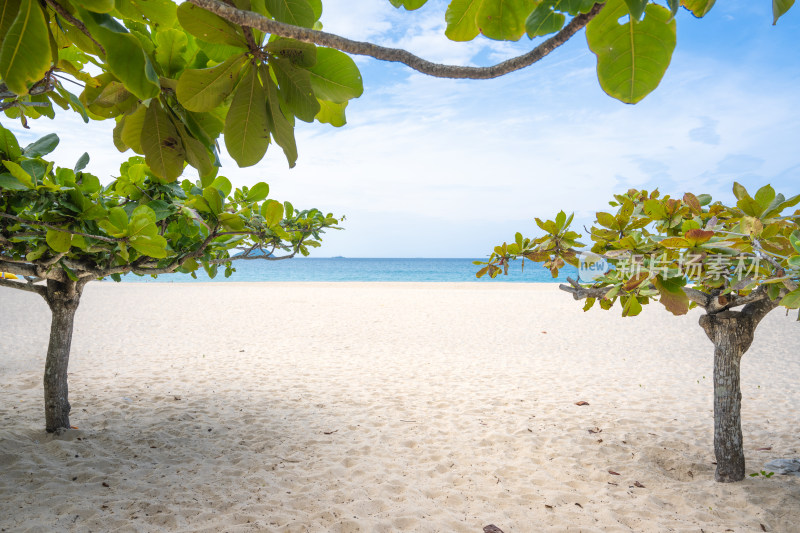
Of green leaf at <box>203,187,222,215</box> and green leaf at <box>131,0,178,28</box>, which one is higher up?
green leaf at <box>131,0,178,28</box>

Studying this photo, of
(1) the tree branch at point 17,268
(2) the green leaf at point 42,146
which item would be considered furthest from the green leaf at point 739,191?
(1) the tree branch at point 17,268

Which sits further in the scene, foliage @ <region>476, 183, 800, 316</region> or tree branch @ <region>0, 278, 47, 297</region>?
tree branch @ <region>0, 278, 47, 297</region>

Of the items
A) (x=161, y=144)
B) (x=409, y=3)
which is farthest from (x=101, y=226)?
(x=409, y=3)

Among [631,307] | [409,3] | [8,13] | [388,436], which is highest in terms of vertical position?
[409,3]

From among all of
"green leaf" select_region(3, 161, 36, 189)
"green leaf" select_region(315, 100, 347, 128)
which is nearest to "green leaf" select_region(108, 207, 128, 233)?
"green leaf" select_region(3, 161, 36, 189)

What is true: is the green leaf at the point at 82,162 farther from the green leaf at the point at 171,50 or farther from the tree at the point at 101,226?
the green leaf at the point at 171,50

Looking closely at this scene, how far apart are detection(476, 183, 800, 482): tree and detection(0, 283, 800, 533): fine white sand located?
79 centimetres

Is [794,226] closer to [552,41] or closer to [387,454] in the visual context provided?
[552,41]

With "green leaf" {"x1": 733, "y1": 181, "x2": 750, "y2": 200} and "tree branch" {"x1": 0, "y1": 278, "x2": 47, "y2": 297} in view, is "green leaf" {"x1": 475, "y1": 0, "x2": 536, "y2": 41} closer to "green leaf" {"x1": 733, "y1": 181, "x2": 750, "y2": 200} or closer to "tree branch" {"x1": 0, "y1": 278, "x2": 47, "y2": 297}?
"green leaf" {"x1": 733, "y1": 181, "x2": 750, "y2": 200}

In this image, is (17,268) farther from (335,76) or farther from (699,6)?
(699,6)

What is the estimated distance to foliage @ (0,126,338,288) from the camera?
1.91 m

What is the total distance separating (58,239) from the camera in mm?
2066

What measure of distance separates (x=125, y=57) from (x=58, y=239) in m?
1.85

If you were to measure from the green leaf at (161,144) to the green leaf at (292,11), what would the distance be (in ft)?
1.14
